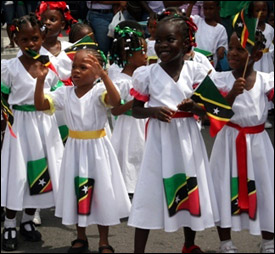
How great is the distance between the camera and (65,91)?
17.3ft

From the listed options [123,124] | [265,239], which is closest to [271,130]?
[123,124]

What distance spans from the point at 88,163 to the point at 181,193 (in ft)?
2.50

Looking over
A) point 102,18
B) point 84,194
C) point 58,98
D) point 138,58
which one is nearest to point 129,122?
point 138,58

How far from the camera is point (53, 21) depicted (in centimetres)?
636

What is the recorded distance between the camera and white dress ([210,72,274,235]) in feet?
15.8

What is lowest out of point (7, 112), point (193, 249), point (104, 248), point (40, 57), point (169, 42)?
point (104, 248)

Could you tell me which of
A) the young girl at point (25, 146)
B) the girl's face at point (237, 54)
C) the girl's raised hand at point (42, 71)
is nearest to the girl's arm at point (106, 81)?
the girl's raised hand at point (42, 71)

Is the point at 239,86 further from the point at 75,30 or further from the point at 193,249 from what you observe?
the point at 75,30

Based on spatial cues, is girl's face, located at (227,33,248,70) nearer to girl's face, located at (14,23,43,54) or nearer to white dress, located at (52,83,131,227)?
white dress, located at (52,83,131,227)

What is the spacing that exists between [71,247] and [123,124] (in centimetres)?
136

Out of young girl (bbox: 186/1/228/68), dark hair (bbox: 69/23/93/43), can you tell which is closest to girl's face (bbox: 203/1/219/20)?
young girl (bbox: 186/1/228/68)

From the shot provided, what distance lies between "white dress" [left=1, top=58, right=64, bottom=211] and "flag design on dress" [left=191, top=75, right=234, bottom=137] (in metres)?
1.32

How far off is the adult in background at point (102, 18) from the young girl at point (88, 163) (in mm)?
4394

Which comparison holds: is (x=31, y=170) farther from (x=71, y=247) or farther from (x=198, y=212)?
(x=198, y=212)
